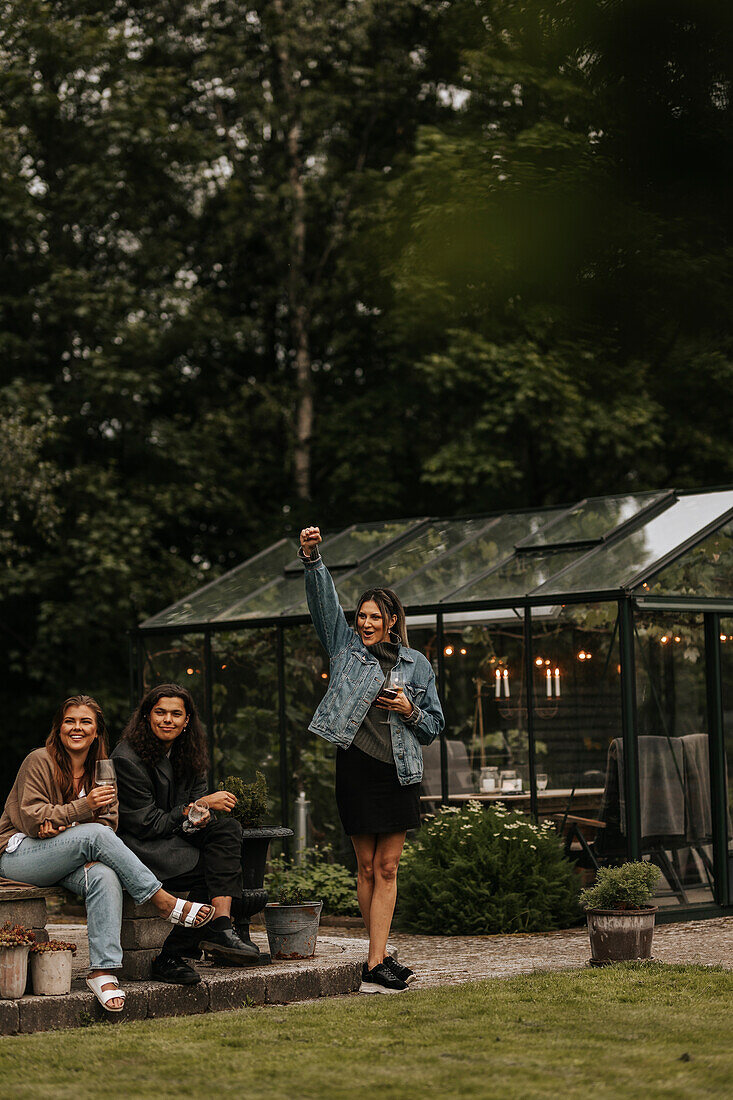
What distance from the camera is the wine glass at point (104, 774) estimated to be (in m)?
6.28

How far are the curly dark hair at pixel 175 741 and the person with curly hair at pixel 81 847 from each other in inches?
9.5

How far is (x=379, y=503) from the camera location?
19.9 metres

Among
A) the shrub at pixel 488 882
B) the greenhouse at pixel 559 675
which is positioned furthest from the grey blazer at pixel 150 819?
the greenhouse at pixel 559 675

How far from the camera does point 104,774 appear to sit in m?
6.28

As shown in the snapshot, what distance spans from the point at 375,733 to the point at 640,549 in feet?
14.2

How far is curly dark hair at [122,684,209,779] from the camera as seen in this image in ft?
22.3

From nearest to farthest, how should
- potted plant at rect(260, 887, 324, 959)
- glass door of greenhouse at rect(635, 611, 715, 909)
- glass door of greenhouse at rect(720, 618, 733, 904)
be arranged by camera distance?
potted plant at rect(260, 887, 324, 959) → glass door of greenhouse at rect(635, 611, 715, 909) → glass door of greenhouse at rect(720, 618, 733, 904)

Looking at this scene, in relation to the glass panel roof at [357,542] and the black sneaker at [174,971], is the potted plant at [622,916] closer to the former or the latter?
the black sneaker at [174,971]

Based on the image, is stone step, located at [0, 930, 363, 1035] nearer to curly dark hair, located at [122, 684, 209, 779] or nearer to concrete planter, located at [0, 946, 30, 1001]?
concrete planter, located at [0, 946, 30, 1001]

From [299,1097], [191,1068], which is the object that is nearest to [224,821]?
[191,1068]

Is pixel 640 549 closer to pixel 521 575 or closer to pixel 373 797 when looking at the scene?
pixel 521 575

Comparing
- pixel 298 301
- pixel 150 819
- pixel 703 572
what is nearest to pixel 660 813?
pixel 703 572

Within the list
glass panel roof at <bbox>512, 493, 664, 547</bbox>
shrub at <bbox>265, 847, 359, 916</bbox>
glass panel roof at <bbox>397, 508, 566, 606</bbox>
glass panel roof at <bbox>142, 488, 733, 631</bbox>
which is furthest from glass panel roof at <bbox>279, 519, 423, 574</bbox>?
shrub at <bbox>265, 847, 359, 916</bbox>

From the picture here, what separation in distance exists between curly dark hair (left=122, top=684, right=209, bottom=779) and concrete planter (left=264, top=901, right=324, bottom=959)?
0.83m
